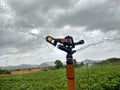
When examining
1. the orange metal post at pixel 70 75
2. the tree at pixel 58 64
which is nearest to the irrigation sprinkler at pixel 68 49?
the orange metal post at pixel 70 75

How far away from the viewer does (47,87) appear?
14.1m

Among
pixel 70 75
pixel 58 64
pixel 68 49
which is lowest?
pixel 70 75

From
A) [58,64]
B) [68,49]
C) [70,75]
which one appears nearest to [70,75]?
[70,75]

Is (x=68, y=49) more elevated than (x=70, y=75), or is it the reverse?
(x=68, y=49)

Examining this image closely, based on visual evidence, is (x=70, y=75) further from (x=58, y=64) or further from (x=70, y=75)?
(x=58, y=64)

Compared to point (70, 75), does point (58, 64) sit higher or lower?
higher

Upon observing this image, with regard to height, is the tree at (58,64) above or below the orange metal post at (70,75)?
above

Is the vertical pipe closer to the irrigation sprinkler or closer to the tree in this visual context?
the irrigation sprinkler

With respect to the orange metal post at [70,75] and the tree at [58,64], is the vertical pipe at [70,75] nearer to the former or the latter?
the orange metal post at [70,75]

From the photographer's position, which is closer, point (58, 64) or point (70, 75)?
point (70, 75)

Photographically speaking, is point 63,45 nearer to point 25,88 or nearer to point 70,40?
point 70,40

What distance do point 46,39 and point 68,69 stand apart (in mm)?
396

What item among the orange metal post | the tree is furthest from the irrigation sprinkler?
the tree

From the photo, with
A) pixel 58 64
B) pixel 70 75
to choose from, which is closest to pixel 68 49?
pixel 70 75
